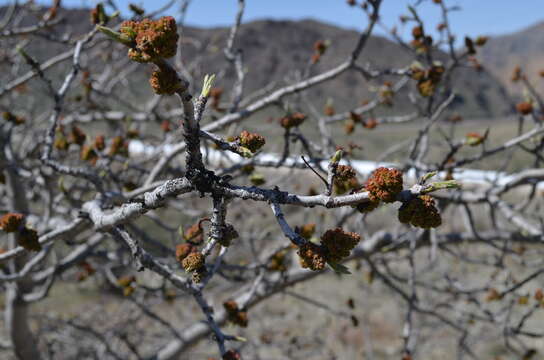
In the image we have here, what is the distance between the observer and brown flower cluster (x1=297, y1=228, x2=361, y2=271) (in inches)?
52.3

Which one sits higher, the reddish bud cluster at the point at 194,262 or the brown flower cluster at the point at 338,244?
the reddish bud cluster at the point at 194,262

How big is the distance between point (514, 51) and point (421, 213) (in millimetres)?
94202

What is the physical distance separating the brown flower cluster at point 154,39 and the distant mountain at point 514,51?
66.6 metres

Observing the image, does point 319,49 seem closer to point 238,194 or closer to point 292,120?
point 292,120

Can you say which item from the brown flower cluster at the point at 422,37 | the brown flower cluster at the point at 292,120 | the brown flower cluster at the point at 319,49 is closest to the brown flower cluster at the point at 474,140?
the brown flower cluster at the point at 422,37

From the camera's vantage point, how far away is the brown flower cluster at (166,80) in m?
1.09

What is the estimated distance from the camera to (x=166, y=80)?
110 centimetres

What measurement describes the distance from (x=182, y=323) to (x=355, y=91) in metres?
28.1

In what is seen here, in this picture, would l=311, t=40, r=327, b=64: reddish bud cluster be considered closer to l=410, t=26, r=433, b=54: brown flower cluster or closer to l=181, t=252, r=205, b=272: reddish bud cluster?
l=410, t=26, r=433, b=54: brown flower cluster

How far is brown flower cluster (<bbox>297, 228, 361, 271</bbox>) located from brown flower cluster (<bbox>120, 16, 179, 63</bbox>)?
69 cm

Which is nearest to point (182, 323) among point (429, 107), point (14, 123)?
point (14, 123)

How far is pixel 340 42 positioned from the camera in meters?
35.0

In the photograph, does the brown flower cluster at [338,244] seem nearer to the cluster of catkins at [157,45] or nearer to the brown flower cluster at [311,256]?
the brown flower cluster at [311,256]

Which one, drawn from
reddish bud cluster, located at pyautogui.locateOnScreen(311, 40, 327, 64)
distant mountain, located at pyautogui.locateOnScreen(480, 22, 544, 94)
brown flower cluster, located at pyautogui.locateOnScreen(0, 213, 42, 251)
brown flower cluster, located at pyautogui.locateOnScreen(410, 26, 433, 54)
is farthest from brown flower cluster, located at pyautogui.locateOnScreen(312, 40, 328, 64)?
distant mountain, located at pyautogui.locateOnScreen(480, 22, 544, 94)
